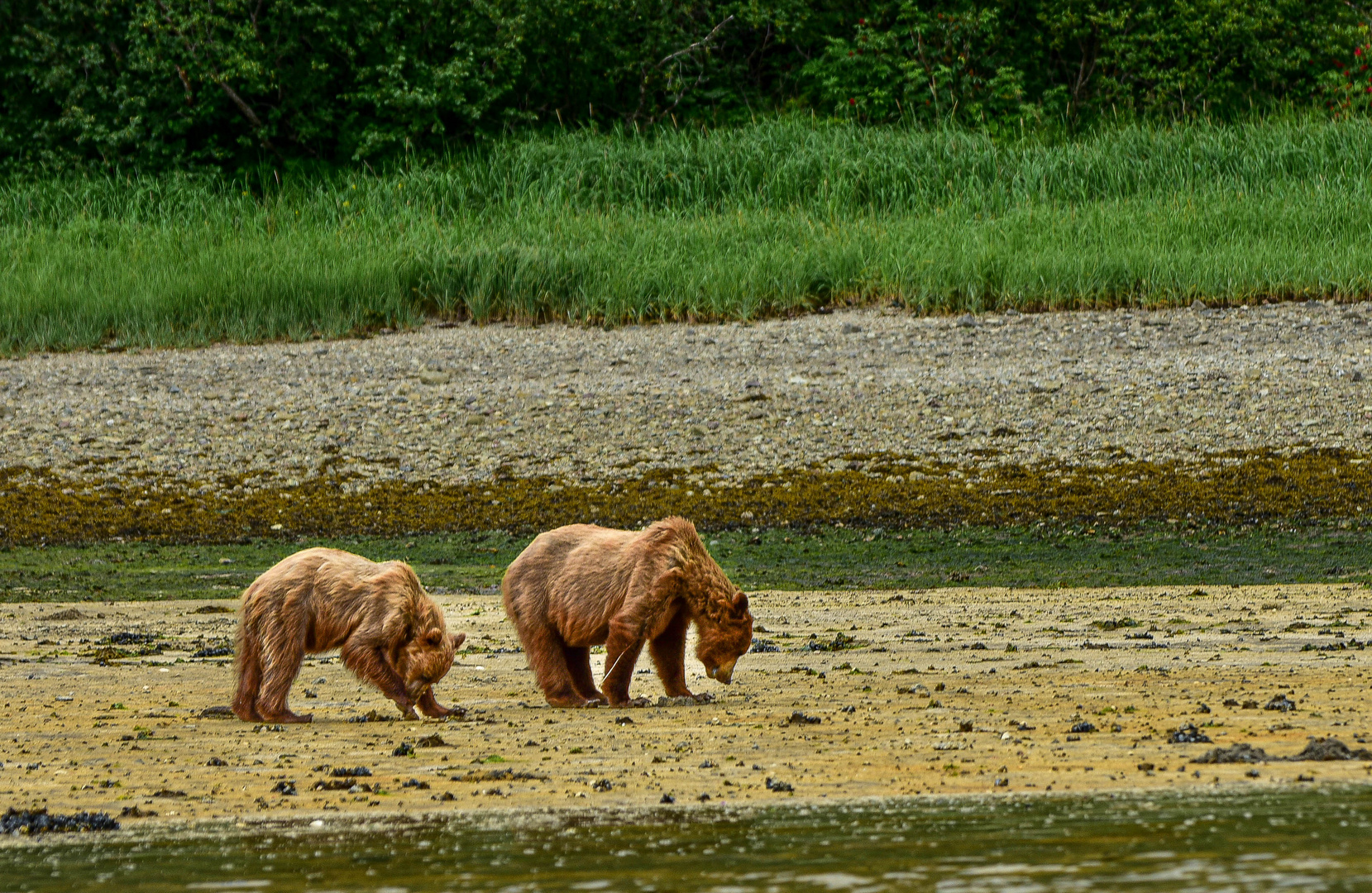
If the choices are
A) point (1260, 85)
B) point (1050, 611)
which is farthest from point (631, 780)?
point (1260, 85)

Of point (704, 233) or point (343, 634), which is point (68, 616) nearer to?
point (343, 634)

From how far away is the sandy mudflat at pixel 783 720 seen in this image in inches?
204

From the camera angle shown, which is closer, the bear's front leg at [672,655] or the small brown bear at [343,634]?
the small brown bear at [343,634]

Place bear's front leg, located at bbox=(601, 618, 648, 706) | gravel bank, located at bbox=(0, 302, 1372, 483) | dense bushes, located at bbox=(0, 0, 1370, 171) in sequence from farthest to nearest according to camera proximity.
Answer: dense bushes, located at bbox=(0, 0, 1370, 171) → gravel bank, located at bbox=(0, 302, 1372, 483) → bear's front leg, located at bbox=(601, 618, 648, 706)

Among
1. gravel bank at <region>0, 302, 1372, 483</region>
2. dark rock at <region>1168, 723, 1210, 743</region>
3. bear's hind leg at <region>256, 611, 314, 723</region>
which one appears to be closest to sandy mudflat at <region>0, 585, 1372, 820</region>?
dark rock at <region>1168, 723, 1210, 743</region>

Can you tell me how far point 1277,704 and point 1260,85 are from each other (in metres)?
24.3

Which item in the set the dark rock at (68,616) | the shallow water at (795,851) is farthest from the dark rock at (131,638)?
the shallow water at (795,851)

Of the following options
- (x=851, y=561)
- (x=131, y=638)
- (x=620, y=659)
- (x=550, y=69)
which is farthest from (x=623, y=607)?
(x=550, y=69)

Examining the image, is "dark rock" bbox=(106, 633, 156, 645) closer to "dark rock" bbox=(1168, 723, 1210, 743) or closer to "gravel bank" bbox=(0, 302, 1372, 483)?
"gravel bank" bbox=(0, 302, 1372, 483)

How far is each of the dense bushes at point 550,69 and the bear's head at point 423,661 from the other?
20.1 m

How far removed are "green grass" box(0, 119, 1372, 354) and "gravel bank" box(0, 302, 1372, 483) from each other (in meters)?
0.88

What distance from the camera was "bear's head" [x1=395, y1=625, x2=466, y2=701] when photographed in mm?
6461

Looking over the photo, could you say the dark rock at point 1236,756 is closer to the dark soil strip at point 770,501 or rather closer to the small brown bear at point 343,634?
the small brown bear at point 343,634

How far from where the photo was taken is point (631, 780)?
5340 mm
